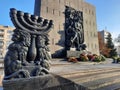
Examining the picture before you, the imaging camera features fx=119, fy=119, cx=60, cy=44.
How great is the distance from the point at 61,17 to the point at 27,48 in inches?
234

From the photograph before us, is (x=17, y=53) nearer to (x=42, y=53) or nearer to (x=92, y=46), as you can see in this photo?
(x=42, y=53)

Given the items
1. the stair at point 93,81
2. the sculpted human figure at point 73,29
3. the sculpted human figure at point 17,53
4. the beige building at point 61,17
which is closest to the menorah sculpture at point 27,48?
the sculpted human figure at point 17,53

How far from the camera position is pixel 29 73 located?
A: 169 cm

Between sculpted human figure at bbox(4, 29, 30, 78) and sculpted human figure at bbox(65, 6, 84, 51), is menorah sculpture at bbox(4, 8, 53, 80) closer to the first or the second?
sculpted human figure at bbox(4, 29, 30, 78)

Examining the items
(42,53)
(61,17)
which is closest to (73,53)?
(61,17)

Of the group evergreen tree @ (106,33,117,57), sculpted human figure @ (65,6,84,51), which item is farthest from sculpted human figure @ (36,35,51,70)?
evergreen tree @ (106,33,117,57)

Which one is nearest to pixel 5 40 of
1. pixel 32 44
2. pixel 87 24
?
pixel 87 24

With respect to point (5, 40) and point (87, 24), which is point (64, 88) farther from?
point (5, 40)

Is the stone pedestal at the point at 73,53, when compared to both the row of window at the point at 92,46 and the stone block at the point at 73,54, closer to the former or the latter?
the stone block at the point at 73,54

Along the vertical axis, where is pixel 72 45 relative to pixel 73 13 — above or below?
below

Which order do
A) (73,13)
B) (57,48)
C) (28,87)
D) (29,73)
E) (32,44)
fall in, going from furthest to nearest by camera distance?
1. (73,13)
2. (57,48)
3. (32,44)
4. (29,73)
5. (28,87)

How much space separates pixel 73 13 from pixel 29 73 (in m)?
6.93

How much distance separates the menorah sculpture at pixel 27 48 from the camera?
5.37 ft

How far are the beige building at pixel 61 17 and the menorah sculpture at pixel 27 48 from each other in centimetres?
477
